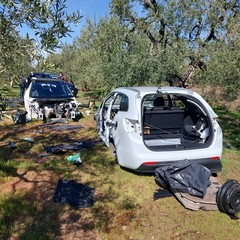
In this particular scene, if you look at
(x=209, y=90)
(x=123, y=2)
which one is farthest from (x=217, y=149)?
(x=209, y=90)

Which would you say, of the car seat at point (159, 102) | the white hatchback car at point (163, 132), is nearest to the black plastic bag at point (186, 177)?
the white hatchback car at point (163, 132)

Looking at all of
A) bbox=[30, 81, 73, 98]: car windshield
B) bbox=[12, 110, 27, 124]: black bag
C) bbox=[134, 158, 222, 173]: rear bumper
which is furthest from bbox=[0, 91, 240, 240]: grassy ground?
bbox=[30, 81, 73, 98]: car windshield

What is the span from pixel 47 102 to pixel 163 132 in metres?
6.25

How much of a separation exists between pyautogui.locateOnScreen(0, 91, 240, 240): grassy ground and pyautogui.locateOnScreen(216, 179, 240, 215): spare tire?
117mm

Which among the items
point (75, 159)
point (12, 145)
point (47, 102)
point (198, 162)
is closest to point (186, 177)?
point (198, 162)

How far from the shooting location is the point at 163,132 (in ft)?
20.7

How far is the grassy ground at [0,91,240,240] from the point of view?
3551mm

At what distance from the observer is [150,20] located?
1340 centimetres

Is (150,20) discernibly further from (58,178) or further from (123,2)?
(58,178)

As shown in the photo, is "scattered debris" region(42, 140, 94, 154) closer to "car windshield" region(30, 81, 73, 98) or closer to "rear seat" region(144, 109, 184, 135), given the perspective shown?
"rear seat" region(144, 109, 184, 135)

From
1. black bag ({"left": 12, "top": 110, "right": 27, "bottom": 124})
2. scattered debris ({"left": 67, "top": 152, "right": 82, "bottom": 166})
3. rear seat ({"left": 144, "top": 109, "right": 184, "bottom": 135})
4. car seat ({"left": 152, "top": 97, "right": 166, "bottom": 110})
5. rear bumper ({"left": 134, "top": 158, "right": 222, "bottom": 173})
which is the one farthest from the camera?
black bag ({"left": 12, "top": 110, "right": 27, "bottom": 124})

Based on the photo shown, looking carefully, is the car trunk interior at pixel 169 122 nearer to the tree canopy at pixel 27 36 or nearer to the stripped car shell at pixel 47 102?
the tree canopy at pixel 27 36

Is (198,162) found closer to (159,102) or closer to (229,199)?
(229,199)

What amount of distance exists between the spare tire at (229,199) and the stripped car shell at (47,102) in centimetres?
774
